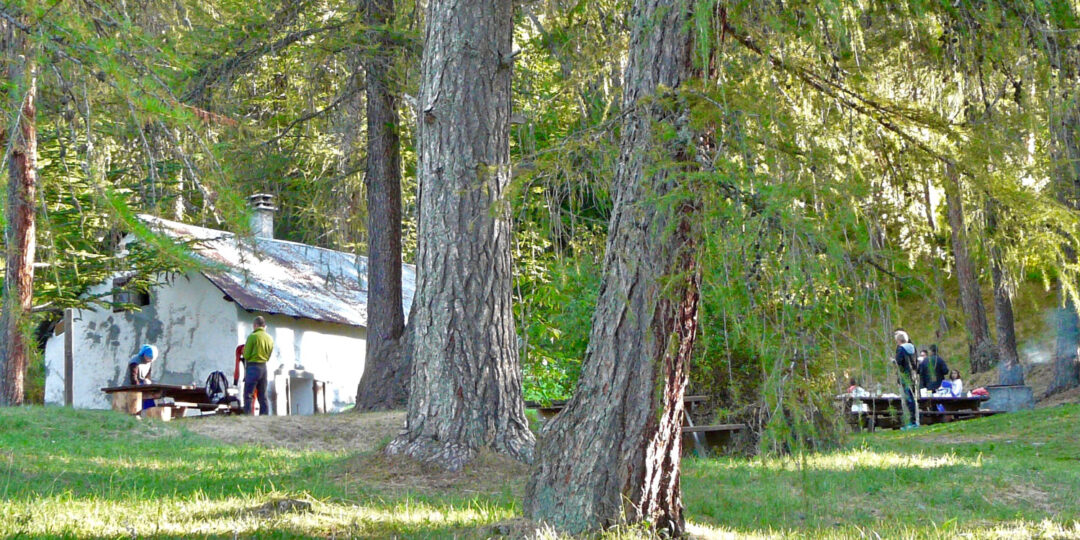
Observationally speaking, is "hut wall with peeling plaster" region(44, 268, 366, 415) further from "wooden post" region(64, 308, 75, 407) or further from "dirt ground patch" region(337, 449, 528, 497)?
"dirt ground patch" region(337, 449, 528, 497)

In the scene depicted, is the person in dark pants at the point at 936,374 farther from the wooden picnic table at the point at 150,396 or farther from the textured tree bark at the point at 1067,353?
the wooden picnic table at the point at 150,396

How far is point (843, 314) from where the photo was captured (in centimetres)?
456

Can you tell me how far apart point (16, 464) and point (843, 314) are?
7378mm

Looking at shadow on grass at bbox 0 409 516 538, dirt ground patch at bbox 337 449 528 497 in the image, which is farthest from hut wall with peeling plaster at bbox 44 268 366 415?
dirt ground patch at bbox 337 449 528 497

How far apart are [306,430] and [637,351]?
897cm

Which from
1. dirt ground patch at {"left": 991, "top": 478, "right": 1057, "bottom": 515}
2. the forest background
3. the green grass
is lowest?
dirt ground patch at {"left": 991, "top": 478, "right": 1057, "bottom": 515}

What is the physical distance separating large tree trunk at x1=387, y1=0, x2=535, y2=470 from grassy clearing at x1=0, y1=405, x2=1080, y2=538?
38cm

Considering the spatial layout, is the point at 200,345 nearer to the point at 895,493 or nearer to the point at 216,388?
the point at 216,388

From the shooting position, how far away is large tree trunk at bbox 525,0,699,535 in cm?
530

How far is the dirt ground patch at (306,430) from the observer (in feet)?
41.1

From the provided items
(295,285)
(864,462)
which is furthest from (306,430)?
(295,285)

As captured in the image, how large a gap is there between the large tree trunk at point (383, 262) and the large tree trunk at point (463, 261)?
6391 mm

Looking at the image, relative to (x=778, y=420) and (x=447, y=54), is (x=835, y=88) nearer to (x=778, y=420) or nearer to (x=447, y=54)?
(x=778, y=420)

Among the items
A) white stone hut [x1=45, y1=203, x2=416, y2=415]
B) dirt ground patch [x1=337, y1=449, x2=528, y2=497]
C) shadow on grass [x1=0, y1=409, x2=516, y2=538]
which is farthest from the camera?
white stone hut [x1=45, y1=203, x2=416, y2=415]
